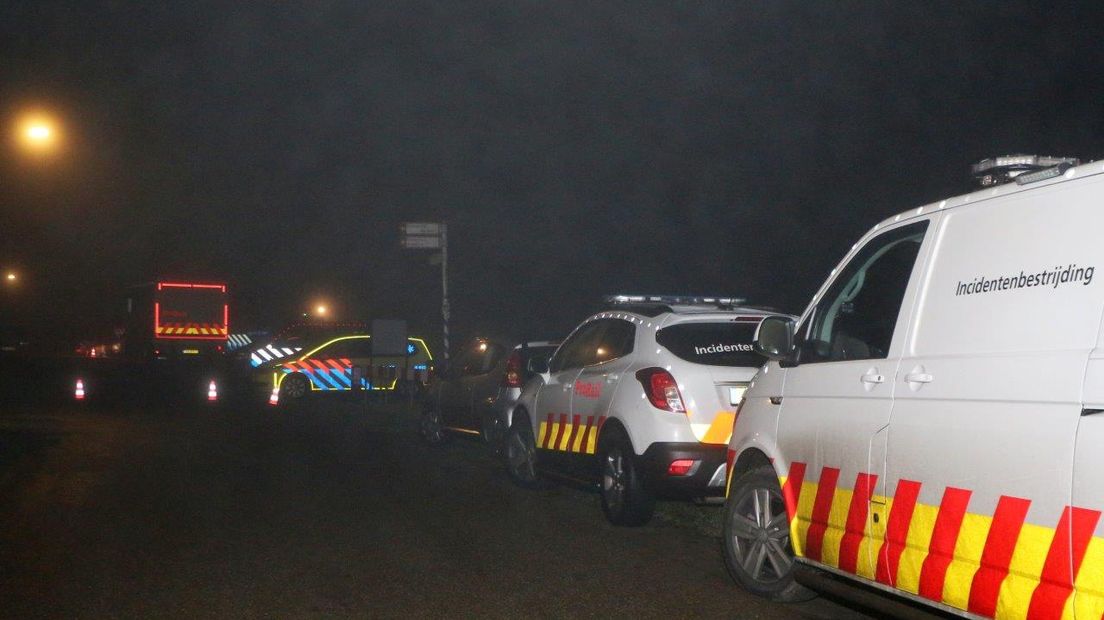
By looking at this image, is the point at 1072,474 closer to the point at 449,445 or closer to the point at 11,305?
the point at 449,445

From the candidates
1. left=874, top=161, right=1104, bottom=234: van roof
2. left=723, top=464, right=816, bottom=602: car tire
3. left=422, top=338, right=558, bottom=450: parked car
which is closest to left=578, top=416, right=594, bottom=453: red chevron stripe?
left=422, top=338, right=558, bottom=450: parked car

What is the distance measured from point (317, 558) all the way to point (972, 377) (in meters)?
Answer: 4.68

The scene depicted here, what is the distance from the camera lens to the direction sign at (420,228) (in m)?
22.5

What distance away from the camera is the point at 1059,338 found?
13.4ft

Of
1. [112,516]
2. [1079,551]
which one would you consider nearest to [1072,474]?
[1079,551]

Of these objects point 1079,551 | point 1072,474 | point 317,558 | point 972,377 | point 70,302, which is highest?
point 70,302

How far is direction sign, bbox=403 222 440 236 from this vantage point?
22.5m

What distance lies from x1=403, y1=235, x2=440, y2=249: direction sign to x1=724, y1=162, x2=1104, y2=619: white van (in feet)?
54.2

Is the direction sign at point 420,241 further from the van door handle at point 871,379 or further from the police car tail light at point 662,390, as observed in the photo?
the van door handle at point 871,379

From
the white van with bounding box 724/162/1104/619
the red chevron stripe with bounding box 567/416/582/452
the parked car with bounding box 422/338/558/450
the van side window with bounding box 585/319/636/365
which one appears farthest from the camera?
the parked car with bounding box 422/338/558/450

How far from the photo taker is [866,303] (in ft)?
19.3

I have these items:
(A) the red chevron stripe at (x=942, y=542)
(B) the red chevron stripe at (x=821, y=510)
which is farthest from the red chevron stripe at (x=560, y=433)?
(A) the red chevron stripe at (x=942, y=542)

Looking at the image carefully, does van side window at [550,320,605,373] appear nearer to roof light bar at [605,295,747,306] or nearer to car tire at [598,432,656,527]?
roof light bar at [605,295,747,306]

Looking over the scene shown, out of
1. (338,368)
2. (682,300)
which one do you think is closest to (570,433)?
(682,300)
